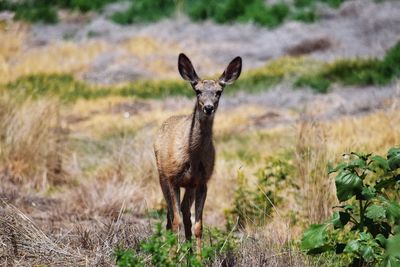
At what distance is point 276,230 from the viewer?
6770mm

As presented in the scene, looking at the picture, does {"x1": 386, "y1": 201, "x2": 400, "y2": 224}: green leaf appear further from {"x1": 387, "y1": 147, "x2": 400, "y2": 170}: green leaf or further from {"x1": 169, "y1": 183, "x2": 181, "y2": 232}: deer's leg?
{"x1": 169, "y1": 183, "x2": 181, "y2": 232}: deer's leg

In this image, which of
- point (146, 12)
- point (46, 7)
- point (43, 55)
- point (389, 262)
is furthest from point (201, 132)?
point (46, 7)

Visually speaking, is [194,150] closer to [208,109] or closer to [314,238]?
[208,109]

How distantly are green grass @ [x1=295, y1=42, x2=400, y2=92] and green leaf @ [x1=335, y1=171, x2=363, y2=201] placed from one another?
13507 mm

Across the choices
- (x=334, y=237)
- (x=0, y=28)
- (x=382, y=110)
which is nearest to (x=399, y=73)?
(x=382, y=110)

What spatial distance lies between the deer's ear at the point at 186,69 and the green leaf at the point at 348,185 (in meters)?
2.28

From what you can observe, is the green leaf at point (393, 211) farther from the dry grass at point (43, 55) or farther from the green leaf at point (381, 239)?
the dry grass at point (43, 55)

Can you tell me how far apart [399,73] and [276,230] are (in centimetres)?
1292

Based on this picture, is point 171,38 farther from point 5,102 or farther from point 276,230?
point 276,230

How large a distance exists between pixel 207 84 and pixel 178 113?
9.98 meters

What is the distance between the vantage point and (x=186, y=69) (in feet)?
24.1

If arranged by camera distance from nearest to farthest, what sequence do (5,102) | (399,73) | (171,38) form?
1. (5,102)
2. (399,73)
3. (171,38)

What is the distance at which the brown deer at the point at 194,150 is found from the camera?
23.5ft

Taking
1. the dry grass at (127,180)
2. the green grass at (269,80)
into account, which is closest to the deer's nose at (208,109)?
the dry grass at (127,180)
